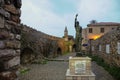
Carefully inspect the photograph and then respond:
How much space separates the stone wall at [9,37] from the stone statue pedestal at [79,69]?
663cm

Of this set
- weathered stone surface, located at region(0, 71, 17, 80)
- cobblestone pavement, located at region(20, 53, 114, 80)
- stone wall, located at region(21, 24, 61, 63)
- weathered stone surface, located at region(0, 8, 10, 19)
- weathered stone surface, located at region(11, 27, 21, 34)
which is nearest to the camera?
weathered stone surface, located at region(0, 8, 10, 19)

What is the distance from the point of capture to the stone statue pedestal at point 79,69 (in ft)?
30.7

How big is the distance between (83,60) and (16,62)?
687 cm

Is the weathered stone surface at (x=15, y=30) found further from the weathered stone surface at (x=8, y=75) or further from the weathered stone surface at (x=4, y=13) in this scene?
the weathered stone surface at (x=8, y=75)

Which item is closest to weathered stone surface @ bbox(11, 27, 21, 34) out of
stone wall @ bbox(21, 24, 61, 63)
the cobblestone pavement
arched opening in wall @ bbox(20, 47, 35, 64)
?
the cobblestone pavement

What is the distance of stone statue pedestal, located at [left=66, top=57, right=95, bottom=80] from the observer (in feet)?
30.7

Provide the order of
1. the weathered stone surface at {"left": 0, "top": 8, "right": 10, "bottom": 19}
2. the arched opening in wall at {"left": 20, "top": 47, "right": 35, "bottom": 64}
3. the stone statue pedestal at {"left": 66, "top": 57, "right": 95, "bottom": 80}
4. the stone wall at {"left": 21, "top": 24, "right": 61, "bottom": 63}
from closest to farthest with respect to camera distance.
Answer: the weathered stone surface at {"left": 0, "top": 8, "right": 10, "bottom": 19}, the stone statue pedestal at {"left": 66, "top": 57, "right": 95, "bottom": 80}, the stone wall at {"left": 21, "top": 24, "right": 61, "bottom": 63}, the arched opening in wall at {"left": 20, "top": 47, "right": 35, "bottom": 64}

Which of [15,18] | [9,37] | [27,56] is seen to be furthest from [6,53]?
[27,56]

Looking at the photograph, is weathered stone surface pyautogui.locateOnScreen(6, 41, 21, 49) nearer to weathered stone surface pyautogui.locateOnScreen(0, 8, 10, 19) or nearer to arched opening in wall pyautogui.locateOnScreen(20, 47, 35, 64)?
weathered stone surface pyautogui.locateOnScreen(0, 8, 10, 19)

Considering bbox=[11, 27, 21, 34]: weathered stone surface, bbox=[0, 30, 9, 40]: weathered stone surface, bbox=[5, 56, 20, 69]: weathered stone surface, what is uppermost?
bbox=[11, 27, 21, 34]: weathered stone surface

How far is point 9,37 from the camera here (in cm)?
272

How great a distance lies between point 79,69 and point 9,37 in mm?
7155

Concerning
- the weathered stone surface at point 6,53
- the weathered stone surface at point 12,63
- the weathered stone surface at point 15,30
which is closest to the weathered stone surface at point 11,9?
the weathered stone surface at point 15,30

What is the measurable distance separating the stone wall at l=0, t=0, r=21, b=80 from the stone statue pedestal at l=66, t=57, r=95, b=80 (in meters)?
6.63
